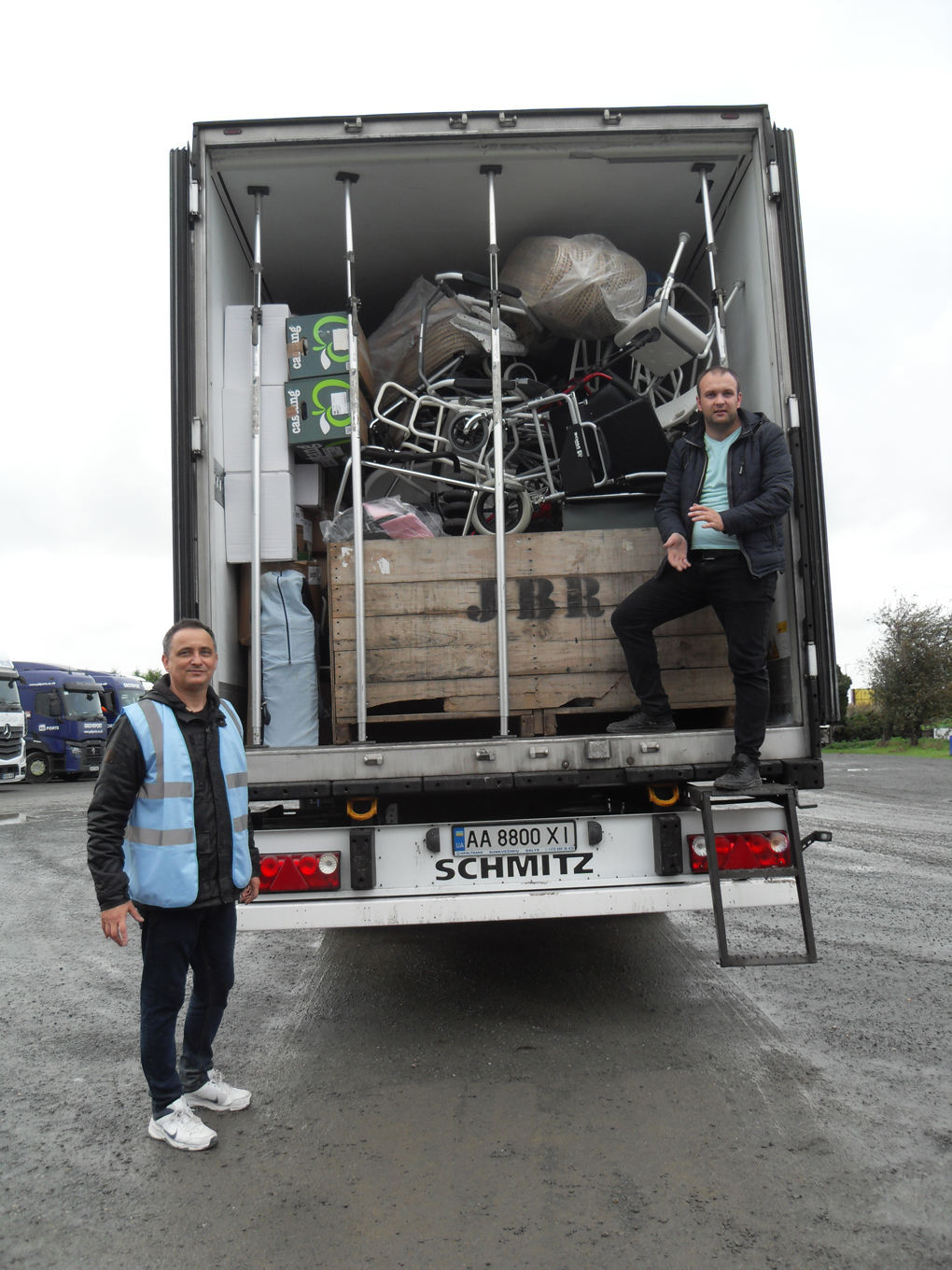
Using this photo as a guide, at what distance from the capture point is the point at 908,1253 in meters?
2.09

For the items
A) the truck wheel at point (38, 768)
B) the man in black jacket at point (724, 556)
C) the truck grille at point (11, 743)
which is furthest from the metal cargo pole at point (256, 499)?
the truck wheel at point (38, 768)

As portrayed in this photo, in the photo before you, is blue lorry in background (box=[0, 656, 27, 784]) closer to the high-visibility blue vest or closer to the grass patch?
the high-visibility blue vest

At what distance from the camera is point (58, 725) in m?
23.3

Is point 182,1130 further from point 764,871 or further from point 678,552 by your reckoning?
point 678,552

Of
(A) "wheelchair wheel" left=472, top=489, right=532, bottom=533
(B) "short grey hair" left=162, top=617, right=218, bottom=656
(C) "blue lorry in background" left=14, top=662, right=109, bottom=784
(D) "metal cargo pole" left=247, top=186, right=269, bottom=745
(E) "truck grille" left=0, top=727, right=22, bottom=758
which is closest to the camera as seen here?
(B) "short grey hair" left=162, top=617, right=218, bottom=656

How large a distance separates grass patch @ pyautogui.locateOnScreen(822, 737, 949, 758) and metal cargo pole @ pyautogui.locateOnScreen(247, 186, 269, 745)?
25.4 meters

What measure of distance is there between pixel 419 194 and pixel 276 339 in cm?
99

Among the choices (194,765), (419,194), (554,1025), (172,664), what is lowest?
(554,1025)

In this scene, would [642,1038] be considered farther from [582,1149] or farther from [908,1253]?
[908,1253]

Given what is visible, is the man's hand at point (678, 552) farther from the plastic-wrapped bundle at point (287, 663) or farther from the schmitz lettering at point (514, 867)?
the plastic-wrapped bundle at point (287, 663)

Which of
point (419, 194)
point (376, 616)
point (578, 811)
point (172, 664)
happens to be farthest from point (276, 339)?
point (578, 811)

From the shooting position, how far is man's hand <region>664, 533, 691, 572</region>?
351cm

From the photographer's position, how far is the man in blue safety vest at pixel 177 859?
2746mm

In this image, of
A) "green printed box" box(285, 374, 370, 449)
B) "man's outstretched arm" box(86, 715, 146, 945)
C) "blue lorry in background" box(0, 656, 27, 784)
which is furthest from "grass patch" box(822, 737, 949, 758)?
"man's outstretched arm" box(86, 715, 146, 945)
